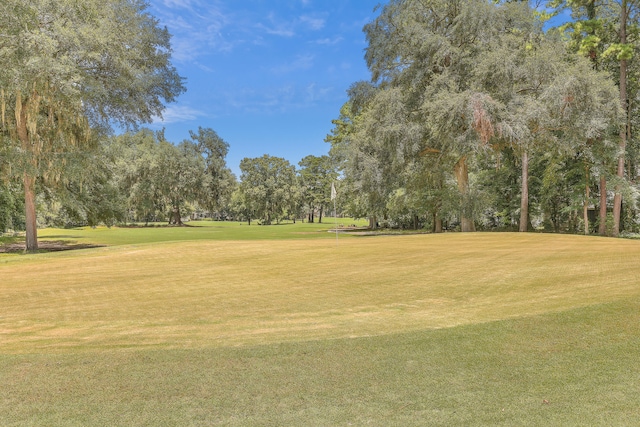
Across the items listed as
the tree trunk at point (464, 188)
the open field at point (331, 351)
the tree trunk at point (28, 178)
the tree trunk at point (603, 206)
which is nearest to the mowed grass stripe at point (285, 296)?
the open field at point (331, 351)

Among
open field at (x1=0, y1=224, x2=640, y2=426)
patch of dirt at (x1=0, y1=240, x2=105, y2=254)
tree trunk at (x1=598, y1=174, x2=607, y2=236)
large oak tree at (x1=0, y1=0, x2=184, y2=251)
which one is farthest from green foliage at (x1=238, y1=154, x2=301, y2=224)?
open field at (x1=0, y1=224, x2=640, y2=426)

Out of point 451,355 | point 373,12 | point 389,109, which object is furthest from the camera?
point 373,12

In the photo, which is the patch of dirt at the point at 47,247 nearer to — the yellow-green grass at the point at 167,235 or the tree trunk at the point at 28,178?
the tree trunk at the point at 28,178

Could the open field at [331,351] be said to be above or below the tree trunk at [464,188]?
below

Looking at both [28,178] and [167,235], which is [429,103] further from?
[167,235]

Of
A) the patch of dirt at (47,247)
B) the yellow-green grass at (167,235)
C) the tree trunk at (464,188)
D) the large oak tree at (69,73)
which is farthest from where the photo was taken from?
the yellow-green grass at (167,235)

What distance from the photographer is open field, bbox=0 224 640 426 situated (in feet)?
10.0

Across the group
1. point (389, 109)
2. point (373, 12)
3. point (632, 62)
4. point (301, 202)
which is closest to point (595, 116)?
point (632, 62)

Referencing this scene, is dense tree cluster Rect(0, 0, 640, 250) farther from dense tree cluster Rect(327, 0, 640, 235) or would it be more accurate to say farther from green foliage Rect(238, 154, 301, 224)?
green foliage Rect(238, 154, 301, 224)

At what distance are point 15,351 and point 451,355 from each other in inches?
205

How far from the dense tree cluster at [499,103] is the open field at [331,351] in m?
14.7

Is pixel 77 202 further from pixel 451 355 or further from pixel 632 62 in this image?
pixel 632 62

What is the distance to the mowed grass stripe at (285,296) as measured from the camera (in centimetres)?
522

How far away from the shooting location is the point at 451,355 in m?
4.12
